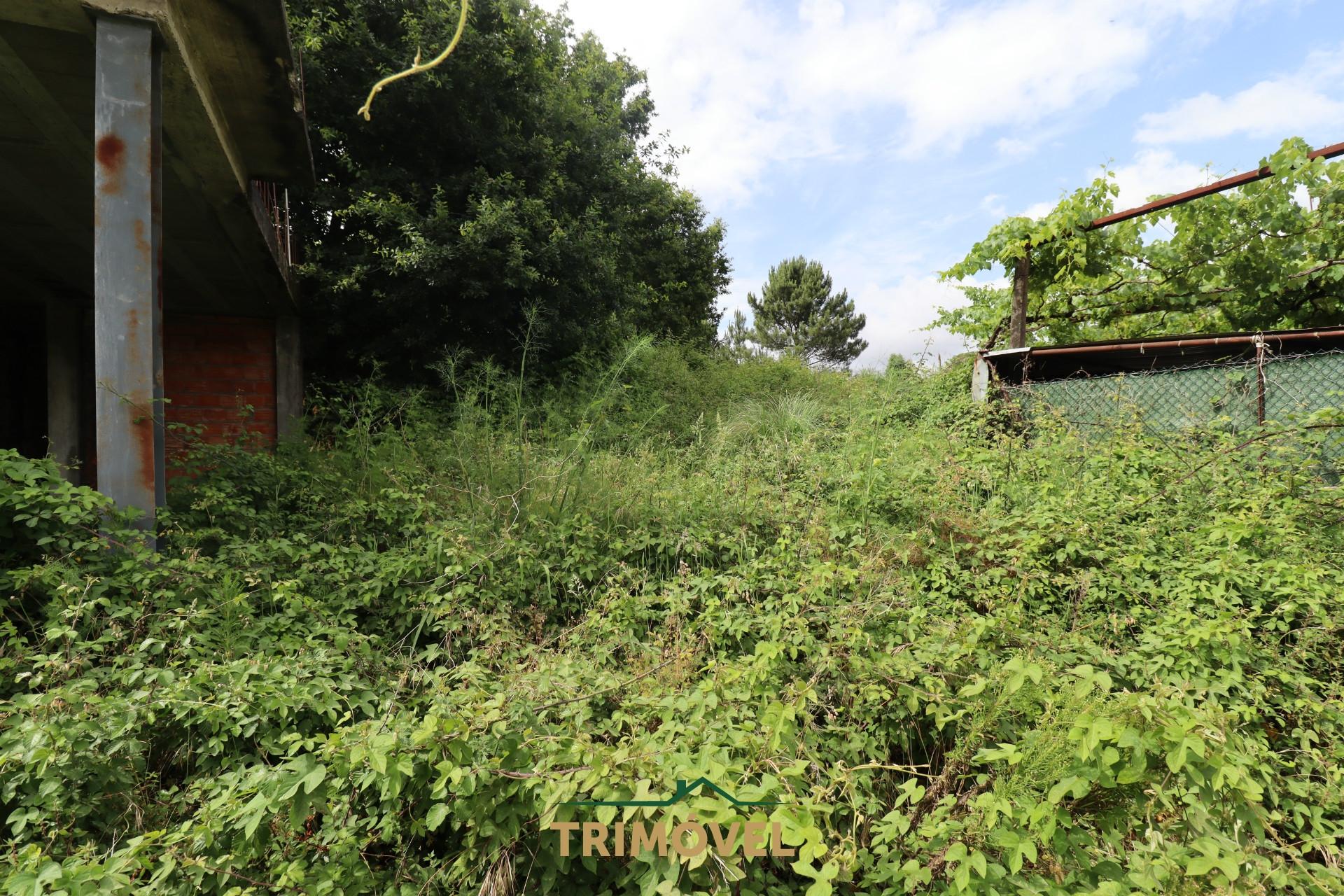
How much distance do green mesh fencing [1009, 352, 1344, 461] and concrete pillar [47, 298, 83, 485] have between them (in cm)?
879

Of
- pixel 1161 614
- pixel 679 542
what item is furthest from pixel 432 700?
pixel 1161 614

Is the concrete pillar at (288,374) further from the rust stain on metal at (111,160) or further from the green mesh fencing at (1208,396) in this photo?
the green mesh fencing at (1208,396)

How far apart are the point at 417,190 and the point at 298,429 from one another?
317 centimetres

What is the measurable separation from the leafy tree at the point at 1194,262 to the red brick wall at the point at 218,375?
7.58 m

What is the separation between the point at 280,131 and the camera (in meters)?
4.07

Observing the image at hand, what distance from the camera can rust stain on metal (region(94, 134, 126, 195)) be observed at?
2729mm

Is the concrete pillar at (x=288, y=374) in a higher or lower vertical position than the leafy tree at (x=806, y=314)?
lower

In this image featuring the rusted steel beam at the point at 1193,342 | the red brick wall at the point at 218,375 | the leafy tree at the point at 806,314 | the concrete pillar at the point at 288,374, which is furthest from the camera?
the leafy tree at the point at 806,314

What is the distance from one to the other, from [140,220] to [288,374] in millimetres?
4395

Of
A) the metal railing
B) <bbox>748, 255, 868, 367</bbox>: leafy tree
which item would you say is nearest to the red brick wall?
the metal railing

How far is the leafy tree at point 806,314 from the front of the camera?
102 feet

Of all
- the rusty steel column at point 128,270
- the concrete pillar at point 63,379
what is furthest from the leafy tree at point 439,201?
the rusty steel column at point 128,270

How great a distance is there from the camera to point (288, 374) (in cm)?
682

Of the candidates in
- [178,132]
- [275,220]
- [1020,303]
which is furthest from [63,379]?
[1020,303]
